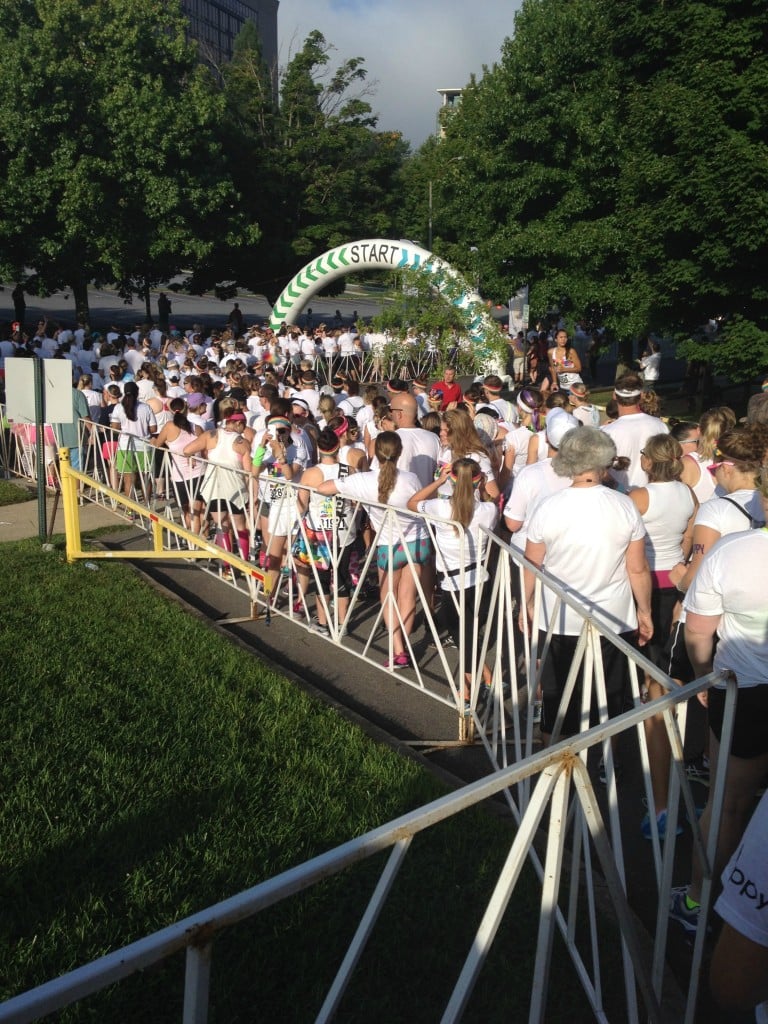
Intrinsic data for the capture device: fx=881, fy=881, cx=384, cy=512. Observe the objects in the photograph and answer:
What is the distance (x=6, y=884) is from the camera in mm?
3559

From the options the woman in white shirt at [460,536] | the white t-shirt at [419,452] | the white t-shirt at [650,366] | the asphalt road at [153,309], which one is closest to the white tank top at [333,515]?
the white t-shirt at [419,452]

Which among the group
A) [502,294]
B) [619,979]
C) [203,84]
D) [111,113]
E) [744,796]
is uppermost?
[203,84]

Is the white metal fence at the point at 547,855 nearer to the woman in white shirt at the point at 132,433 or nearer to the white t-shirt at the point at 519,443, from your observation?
the white t-shirt at the point at 519,443

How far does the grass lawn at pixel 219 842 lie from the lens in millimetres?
3145

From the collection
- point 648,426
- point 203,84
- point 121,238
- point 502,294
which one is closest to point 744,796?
point 648,426

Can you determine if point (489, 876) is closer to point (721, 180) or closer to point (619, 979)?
point (619, 979)

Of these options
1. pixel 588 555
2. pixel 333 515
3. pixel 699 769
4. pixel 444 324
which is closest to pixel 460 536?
pixel 588 555

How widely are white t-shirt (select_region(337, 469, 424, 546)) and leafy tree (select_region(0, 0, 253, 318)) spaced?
22.5m

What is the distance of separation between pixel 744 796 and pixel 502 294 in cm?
2157

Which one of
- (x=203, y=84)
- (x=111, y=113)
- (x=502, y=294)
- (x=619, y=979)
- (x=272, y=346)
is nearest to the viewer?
(x=619, y=979)

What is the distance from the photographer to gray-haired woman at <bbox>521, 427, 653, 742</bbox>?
14.0 feet

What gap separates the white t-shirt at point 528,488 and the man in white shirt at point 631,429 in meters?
1.37

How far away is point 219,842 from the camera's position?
388cm

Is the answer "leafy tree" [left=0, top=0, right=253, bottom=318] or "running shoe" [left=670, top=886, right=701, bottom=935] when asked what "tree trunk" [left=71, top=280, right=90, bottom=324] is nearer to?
"leafy tree" [left=0, top=0, right=253, bottom=318]
